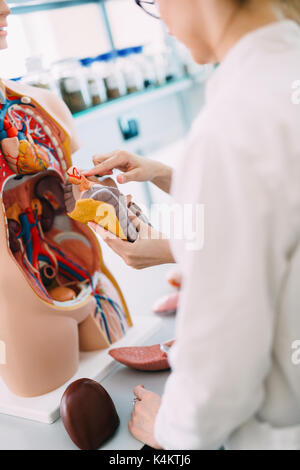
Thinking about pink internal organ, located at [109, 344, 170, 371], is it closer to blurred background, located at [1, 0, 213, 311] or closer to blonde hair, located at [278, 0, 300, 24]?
blurred background, located at [1, 0, 213, 311]

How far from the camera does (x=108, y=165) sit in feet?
2.99

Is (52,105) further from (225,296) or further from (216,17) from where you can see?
(225,296)

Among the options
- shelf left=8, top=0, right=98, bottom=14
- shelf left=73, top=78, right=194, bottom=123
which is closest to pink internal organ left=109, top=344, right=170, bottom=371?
shelf left=73, top=78, right=194, bottom=123

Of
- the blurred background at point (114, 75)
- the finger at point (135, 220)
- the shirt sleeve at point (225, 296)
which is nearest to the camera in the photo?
the shirt sleeve at point (225, 296)

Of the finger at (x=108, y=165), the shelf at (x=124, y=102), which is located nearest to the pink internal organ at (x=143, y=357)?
the finger at (x=108, y=165)

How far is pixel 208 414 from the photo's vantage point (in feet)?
1.72

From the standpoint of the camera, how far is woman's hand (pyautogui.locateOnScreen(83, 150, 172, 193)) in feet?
2.97

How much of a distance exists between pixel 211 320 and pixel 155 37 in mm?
2194

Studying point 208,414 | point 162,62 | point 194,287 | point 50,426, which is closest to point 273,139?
point 194,287

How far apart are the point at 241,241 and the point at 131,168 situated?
1.72 feet

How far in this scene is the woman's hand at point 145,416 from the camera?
0.77 m

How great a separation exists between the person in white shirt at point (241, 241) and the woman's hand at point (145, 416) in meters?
0.18

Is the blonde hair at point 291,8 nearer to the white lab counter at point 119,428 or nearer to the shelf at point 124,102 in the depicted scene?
the white lab counter at point 119,428

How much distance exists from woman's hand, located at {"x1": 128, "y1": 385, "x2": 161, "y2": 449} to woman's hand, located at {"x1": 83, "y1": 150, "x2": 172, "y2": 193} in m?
0.39
